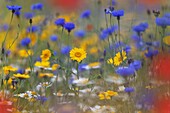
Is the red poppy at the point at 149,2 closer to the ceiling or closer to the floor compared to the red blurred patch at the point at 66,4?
closer to the ceiling

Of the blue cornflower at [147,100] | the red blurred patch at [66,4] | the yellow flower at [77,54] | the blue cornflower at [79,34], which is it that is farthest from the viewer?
the red blurred patch at [66,4]

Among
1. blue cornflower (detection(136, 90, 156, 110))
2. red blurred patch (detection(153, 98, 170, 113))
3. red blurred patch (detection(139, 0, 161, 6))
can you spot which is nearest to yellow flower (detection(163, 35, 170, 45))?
blue cornflower (detection(136, 90, 156, 110))

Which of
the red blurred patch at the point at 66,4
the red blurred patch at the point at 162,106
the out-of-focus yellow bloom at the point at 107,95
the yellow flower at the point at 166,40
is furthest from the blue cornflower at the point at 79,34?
the red blurred patch at the point at 162,106

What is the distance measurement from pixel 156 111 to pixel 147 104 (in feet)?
1.42

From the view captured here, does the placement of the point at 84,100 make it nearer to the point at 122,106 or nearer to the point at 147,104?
the point at 122,106

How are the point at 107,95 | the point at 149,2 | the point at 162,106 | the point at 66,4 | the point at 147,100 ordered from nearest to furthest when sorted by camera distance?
the point at 162,106
the point at 147,100
the point at 107,95
the point at 149,2
the point at 66,4

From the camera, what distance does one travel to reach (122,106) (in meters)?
2.35

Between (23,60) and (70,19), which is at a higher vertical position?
(70,19)

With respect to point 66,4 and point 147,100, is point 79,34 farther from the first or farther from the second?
point 147,100

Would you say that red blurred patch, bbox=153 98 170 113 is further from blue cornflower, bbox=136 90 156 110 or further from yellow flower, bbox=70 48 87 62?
yellow flower, bbox=70 48 87 62

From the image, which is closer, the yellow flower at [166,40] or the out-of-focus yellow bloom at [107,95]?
the out-of-focus yellow bloom at [107,95]

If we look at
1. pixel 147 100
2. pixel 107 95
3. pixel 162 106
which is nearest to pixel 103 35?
pixel 107 95

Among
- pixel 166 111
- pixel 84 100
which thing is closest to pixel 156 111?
pixel 166 111

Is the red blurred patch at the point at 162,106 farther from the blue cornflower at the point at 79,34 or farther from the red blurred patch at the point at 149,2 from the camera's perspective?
the blue cornflower at the point at 79,34
